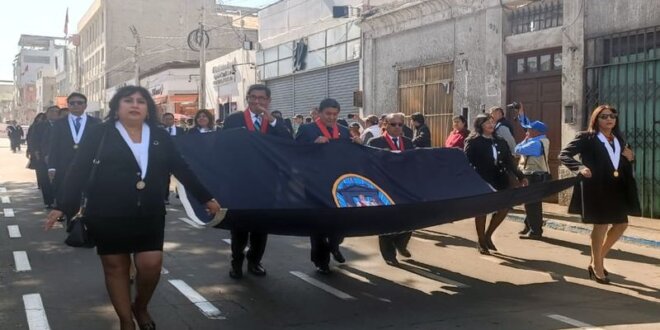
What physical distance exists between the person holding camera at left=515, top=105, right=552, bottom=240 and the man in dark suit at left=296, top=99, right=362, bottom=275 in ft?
11.4

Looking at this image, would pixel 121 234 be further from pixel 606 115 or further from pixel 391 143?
pixel 606 115

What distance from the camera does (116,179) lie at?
4.38 m

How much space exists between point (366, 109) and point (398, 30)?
2831mm

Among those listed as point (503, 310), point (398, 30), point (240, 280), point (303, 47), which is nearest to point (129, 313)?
point (240, 280)

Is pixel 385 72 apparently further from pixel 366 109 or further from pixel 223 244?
pixel 223 244

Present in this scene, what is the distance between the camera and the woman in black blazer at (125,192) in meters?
4.38

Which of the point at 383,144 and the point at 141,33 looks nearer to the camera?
the point at 383,144

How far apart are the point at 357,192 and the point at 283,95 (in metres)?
20.7

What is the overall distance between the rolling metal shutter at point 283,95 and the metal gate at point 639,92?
15427 millimetres

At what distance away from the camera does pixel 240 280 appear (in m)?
6.98

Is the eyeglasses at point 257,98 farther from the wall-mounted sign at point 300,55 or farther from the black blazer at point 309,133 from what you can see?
A: the wall-mounted sign at point 300,55

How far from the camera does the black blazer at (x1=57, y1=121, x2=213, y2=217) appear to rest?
4371mm

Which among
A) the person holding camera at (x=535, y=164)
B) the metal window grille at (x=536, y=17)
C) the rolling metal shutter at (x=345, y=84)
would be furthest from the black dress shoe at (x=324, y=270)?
the rolling metal shutter at (x=345, y=84)

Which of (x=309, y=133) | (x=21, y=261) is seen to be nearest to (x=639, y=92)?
(x=309, y=133)
